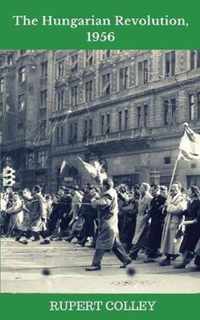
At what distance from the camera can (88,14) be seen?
9891mm

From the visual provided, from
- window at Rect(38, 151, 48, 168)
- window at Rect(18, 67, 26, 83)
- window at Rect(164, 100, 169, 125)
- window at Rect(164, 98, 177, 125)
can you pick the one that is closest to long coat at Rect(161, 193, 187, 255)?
window at Rect(18, 67, 26, 83)

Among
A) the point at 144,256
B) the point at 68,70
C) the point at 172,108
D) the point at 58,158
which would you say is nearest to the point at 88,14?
the point at 144,256

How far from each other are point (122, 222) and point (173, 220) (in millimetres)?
3712

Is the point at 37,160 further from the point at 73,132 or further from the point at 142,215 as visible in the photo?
the point at 142,215

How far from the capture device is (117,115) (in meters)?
32.9

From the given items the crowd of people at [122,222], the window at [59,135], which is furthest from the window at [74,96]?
the crowd of people at [122,222]

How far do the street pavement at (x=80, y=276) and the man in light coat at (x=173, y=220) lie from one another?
41cm

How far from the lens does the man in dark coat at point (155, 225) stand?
589 inches

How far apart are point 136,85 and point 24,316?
25.0m

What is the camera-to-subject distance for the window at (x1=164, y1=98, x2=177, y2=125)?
3063 centimetres

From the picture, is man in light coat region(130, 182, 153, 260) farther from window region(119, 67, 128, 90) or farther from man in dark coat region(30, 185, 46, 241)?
window region(119, 67, 128, 90)

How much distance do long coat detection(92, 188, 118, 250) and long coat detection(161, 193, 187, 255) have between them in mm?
1684

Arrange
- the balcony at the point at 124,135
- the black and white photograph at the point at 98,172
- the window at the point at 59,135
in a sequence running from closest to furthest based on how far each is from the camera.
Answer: the black and white photograph at the point at 98,172
the window at the point at 59,135
the balcony at the point at 124,135

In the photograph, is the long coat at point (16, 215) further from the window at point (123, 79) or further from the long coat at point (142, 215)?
the window at point (123, 79)
